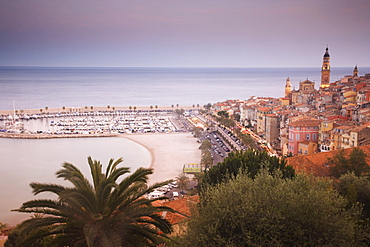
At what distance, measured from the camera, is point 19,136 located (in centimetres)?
3325

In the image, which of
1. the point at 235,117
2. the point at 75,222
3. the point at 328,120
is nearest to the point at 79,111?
the point at 235,117

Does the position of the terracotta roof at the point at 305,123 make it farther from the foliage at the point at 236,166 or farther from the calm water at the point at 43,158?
the foliage at the point at 236,166

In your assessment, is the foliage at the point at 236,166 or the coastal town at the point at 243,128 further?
the coastal town at the point at 243,128

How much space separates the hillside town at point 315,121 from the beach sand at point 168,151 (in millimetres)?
6565

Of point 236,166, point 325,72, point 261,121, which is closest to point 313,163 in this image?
point 236,166

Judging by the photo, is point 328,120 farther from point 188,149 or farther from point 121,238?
point 121,238

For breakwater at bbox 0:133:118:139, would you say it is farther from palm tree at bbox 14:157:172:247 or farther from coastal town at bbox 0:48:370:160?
palm tree at bbox 14:157:172:247

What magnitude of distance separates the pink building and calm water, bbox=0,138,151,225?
384 inches

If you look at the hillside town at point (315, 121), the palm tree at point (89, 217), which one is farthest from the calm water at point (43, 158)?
the hillside town at point (315, 121)

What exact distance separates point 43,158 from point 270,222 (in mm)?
22840

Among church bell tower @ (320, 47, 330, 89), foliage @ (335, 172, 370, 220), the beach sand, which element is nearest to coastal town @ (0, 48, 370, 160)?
church bell tower @ (320, 47, 330, 89)

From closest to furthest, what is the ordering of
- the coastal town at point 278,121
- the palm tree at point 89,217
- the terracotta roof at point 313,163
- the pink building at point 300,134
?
the palm tree at point 89,217
the terracotta roof at point 313,163
the coastal town at point 278,121
the pink building at point 300,134

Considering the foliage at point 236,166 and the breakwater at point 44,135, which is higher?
the foliage at point 236,166

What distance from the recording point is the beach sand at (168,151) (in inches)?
798
